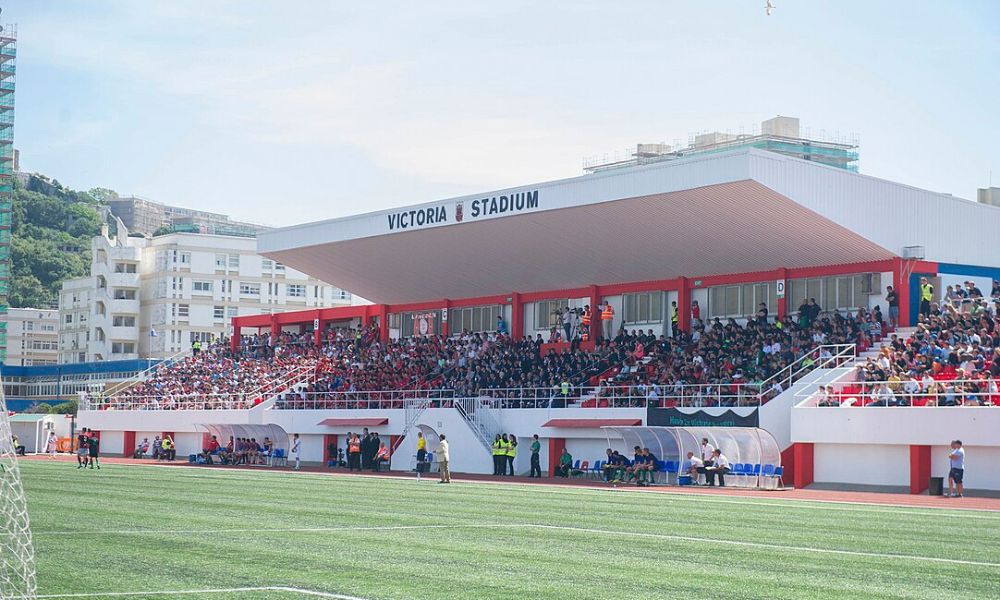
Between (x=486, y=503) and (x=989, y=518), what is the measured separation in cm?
925

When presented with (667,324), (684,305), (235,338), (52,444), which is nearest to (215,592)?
(684,305)

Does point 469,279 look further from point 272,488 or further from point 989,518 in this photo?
point 989,518

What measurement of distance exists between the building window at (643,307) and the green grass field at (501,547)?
89.0 feet

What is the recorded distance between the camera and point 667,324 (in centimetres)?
5231

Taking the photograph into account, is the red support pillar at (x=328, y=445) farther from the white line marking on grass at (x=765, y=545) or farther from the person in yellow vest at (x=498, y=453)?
the white line marking on grass at (x=765, y=545)

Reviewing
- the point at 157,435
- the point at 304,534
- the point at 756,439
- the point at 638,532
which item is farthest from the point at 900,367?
the point at 157,435

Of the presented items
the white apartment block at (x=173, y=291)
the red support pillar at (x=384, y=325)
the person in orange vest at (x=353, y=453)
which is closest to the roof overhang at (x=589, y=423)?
the person in orange vest at (x=353, y=453)

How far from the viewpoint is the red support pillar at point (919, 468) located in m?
35.2

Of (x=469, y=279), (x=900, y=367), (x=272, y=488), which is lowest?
(x=272, y=488)

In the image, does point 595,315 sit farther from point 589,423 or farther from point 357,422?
point 357,422

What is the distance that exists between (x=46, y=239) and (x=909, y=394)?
149471mm

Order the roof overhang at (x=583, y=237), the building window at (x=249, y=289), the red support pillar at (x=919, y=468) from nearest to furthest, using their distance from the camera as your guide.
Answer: the red support pillar at (x=919, y=468)
the roof overhang at (x=583, y=237)
the building window at (x=249, y=289)

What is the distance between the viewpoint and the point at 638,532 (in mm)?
18219

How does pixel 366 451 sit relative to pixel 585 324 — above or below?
below
